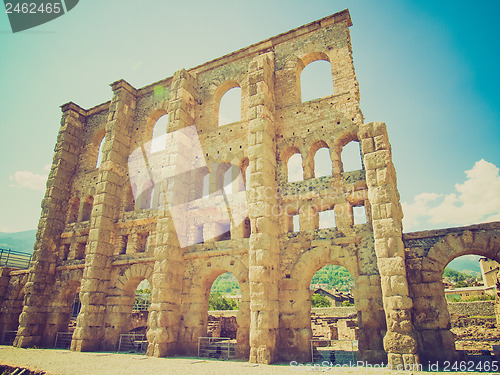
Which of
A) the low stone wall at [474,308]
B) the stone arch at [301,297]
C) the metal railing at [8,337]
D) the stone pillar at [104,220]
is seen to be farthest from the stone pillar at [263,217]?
the low stone wall at [474,308]

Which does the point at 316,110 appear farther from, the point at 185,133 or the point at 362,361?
the point at 362,361

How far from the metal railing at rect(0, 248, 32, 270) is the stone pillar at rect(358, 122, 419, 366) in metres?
18.6

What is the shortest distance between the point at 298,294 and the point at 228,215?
153 inches

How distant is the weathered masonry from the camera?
9039mm

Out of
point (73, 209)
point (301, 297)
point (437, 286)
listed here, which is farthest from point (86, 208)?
point (437, 286)

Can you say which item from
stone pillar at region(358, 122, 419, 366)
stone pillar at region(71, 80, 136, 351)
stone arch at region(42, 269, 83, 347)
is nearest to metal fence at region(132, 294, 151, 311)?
stone arch at region(42, 269, 83, 347)

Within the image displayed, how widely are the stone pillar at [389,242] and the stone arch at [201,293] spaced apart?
4453mm

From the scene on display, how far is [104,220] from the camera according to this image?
567 inches

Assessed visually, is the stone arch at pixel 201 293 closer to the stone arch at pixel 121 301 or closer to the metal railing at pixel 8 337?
the stone arch at pixel 121 301

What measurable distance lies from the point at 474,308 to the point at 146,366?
24.8 metres

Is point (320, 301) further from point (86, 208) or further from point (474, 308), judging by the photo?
point (86, 208)

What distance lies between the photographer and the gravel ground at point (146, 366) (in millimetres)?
7965

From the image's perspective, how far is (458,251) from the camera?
8828mm

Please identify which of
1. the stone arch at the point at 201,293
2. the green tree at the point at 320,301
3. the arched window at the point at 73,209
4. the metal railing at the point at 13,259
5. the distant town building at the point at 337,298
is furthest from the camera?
the green tree at the point at 320,301
